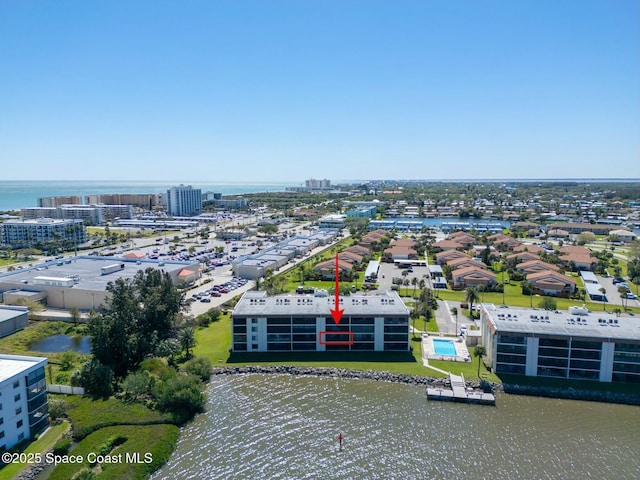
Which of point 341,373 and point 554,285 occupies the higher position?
point 554,285

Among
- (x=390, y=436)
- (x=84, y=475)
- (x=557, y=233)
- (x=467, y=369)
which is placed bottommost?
(x=390, y=436)

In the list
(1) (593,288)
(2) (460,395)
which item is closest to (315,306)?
(2) (460,395)

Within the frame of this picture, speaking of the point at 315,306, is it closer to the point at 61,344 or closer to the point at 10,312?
the point at 61,344

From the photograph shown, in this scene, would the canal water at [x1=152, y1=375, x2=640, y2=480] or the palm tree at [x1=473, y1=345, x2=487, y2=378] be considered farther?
the palm tree at [x1=473, y1=345, x2=487, y2=378]

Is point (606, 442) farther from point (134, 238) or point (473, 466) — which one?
point (134, 238)

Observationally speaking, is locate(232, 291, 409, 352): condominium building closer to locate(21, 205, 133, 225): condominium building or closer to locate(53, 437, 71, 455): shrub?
locate(53, 437, 71, 455): shrub

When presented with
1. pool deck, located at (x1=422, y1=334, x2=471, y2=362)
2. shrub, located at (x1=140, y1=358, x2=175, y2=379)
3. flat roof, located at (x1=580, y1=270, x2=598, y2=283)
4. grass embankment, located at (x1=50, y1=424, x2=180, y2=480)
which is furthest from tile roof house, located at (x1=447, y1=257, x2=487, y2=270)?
grass embankment, located at (x1=50, y1=424, x2=180, y2=480)

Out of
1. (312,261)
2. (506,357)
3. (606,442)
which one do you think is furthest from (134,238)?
(606,442)
